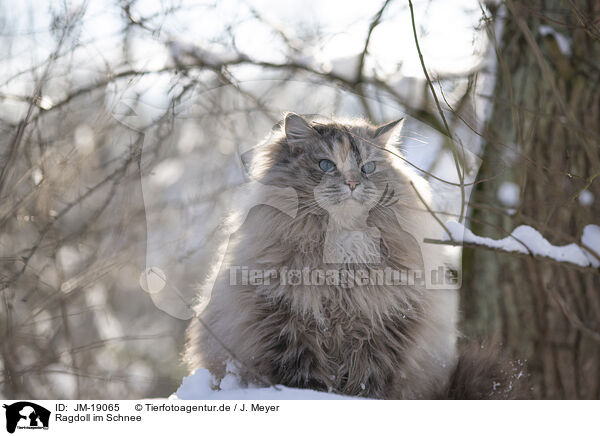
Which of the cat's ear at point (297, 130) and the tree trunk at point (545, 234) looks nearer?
the cat's ear at point (297, 130)

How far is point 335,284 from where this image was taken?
226 cm

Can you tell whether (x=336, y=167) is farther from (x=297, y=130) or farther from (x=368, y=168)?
(x=297, y=130)

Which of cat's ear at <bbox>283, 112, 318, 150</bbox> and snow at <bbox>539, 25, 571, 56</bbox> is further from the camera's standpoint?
snow at <bbox>539, 25, 571, 56</bbox>

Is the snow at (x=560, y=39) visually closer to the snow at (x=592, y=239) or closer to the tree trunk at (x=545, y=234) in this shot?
the tree trunk at (x=545, y=234)

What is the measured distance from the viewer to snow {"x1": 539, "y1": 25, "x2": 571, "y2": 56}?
10.7ft

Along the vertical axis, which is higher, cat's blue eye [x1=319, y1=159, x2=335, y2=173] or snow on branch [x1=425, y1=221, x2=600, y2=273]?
cat's blue eye [x1=319, y1=159, x2=335, y2=173]

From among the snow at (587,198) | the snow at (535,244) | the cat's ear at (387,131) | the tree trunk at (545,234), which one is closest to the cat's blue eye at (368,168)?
the cat's ear at (387,131)

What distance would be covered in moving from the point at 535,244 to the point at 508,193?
1.48 m

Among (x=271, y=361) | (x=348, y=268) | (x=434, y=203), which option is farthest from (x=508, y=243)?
(x=271, y=361)

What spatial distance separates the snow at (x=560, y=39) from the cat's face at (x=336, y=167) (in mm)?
1687

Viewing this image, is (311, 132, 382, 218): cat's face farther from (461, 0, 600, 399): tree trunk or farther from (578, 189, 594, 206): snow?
(578, 189, 594, 206): snow
